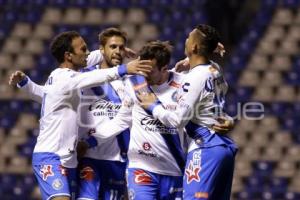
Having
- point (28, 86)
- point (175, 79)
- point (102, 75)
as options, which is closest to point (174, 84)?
point (175, 79)

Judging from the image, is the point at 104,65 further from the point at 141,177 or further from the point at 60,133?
the point at 141,177

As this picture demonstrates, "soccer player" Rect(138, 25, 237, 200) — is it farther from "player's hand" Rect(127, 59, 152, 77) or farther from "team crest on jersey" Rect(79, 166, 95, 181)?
"team crest on jersey" Rect(79, 166, 95, 181)

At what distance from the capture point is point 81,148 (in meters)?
9.41

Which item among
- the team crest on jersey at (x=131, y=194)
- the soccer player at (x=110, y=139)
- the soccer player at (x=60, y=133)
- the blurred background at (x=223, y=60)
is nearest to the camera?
the team crest on jersey at (x=131, y=194)

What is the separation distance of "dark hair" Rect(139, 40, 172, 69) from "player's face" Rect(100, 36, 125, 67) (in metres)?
0.75

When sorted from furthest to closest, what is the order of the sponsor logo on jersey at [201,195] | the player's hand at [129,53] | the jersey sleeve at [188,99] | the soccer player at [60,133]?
the player's hand at [129,53] → the soccer player at [60,133] → the sponsor logo on jersey at [201,195] → the jersey sleeve at [188,99]

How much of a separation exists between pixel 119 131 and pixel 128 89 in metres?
0.42

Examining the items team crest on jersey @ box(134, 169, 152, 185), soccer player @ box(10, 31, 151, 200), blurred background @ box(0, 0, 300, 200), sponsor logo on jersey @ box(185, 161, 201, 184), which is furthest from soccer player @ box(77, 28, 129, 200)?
blurred background @ box(0, 0, 300, 200)

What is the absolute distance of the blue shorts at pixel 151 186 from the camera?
888cm

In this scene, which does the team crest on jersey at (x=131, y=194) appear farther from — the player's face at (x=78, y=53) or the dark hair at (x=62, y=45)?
the dark hair at (x=62, y=45)

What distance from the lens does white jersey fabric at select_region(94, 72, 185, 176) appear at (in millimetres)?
8959

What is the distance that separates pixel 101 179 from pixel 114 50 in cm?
131

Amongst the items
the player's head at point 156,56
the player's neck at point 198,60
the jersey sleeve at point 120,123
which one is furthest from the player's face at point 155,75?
the player's neck at point 198,60

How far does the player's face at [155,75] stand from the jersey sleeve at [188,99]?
57 centimetres
